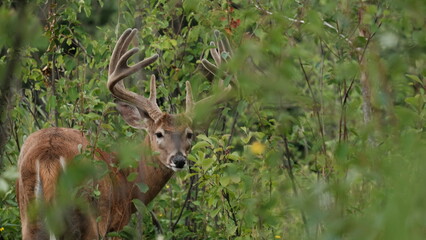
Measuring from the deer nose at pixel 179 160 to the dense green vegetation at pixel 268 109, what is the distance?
13 centimetres

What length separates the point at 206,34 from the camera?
5.85 metres

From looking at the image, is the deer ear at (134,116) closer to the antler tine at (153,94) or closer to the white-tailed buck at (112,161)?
the white-tailed buck at (112,161)

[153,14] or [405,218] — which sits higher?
[405,218]

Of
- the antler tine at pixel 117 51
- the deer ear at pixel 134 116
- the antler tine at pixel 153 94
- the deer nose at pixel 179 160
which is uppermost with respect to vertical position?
the antler tine at pixel 117 51

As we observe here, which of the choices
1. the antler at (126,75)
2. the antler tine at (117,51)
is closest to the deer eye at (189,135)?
the antler at (126,75)

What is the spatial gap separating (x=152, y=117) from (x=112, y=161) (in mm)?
1069

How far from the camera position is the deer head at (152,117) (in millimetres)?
6469

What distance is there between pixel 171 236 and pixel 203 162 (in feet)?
3.85

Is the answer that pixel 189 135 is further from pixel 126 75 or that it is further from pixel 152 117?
pixel 126 75

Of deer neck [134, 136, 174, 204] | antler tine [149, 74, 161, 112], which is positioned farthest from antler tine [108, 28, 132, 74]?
deer neck [134, 136, 174, 204]

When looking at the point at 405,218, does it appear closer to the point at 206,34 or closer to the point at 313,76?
the point at 206,34

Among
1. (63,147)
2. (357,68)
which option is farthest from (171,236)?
(357,68)

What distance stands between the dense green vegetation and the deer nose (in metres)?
0.13

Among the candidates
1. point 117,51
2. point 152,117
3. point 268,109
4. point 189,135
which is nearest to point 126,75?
point 117,51
